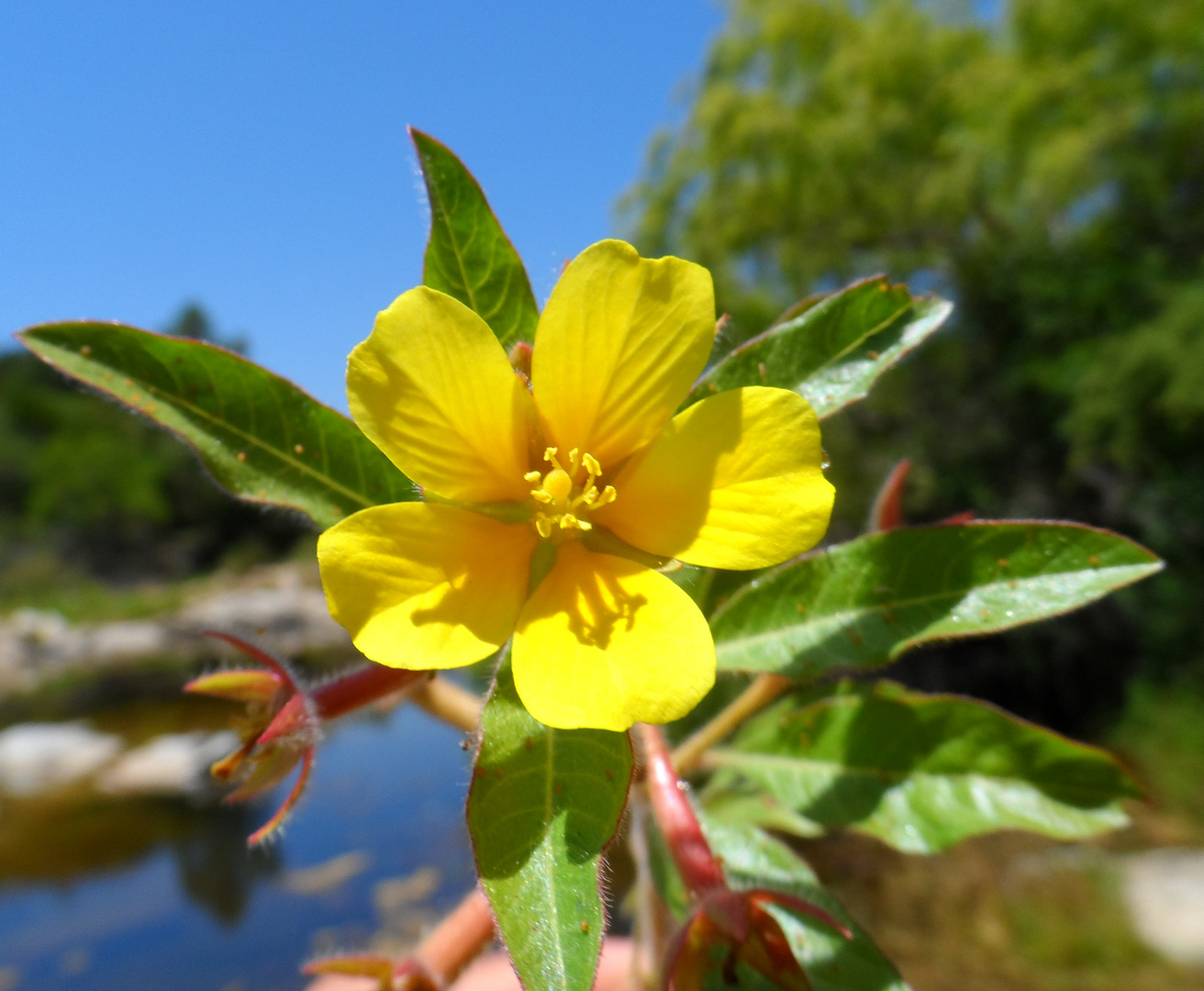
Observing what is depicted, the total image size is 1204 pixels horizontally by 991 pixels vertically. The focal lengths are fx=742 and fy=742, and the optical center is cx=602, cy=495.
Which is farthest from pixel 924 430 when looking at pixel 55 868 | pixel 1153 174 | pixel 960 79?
pixel 55 868

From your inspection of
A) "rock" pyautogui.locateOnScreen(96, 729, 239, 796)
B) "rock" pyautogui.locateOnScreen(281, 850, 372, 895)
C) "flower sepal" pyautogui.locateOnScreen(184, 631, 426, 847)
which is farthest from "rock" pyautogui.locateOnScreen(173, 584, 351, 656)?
"flower sepal" pyautogui.locateOnScreen(184, 631, 426, 847)

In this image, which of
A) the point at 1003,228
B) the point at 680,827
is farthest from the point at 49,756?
the point at 1003,228

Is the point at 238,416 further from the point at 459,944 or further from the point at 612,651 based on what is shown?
the point at 459,944

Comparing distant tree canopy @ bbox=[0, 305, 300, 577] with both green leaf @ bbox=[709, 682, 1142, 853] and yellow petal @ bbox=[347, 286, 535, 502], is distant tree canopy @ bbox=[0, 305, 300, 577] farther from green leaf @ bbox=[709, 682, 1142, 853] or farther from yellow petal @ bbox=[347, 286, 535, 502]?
yellow petal @ bbox=[347, 286, 535, 502]

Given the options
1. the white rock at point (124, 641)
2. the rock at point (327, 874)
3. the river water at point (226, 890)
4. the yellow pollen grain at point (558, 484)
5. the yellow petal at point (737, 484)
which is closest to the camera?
the yellow petal at point (737, 484)

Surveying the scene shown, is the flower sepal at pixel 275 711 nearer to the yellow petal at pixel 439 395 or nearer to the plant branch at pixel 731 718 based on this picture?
the yellow petal at pixel 439 395

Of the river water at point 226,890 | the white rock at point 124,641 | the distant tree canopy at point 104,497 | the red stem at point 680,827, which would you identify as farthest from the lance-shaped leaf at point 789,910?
the distant tree canopy at point 104,497
